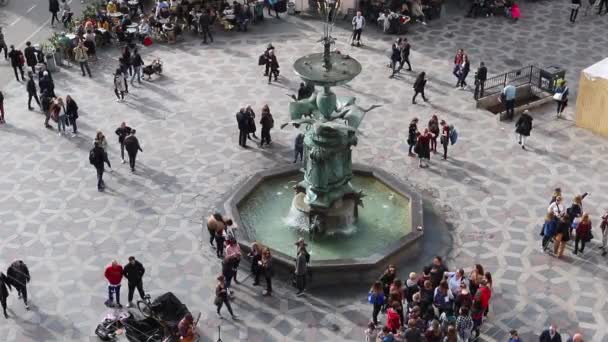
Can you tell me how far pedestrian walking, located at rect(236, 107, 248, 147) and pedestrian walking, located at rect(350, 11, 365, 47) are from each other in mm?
8171

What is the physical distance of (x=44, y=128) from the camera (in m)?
26.4

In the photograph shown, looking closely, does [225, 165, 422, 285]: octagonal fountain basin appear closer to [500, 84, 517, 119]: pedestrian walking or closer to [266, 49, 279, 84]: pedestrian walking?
[500, 84, 517, 119]: pedestrian walking

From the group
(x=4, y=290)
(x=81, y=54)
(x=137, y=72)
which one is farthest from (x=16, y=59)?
(x=4, y=290)

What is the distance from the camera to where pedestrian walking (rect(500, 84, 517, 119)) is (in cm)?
2600

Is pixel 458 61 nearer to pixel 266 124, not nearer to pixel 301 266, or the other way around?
pixel 266 124

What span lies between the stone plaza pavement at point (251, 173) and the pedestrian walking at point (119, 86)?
52 centimetres

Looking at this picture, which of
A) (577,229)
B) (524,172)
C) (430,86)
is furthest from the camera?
(430,86)

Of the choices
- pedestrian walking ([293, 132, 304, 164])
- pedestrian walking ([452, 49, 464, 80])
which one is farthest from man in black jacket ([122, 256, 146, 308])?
pedestrian walking ([452, 49, 464, 80])

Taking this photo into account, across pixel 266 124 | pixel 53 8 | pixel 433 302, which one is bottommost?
pixel 433 302

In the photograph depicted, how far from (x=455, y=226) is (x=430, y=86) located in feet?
27.5

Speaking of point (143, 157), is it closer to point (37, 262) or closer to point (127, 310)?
point (37, 262)

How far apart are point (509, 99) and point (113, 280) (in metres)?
13.6

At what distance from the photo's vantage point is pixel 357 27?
103 ft

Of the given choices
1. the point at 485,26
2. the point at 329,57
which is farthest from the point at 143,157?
the point at 485,26
